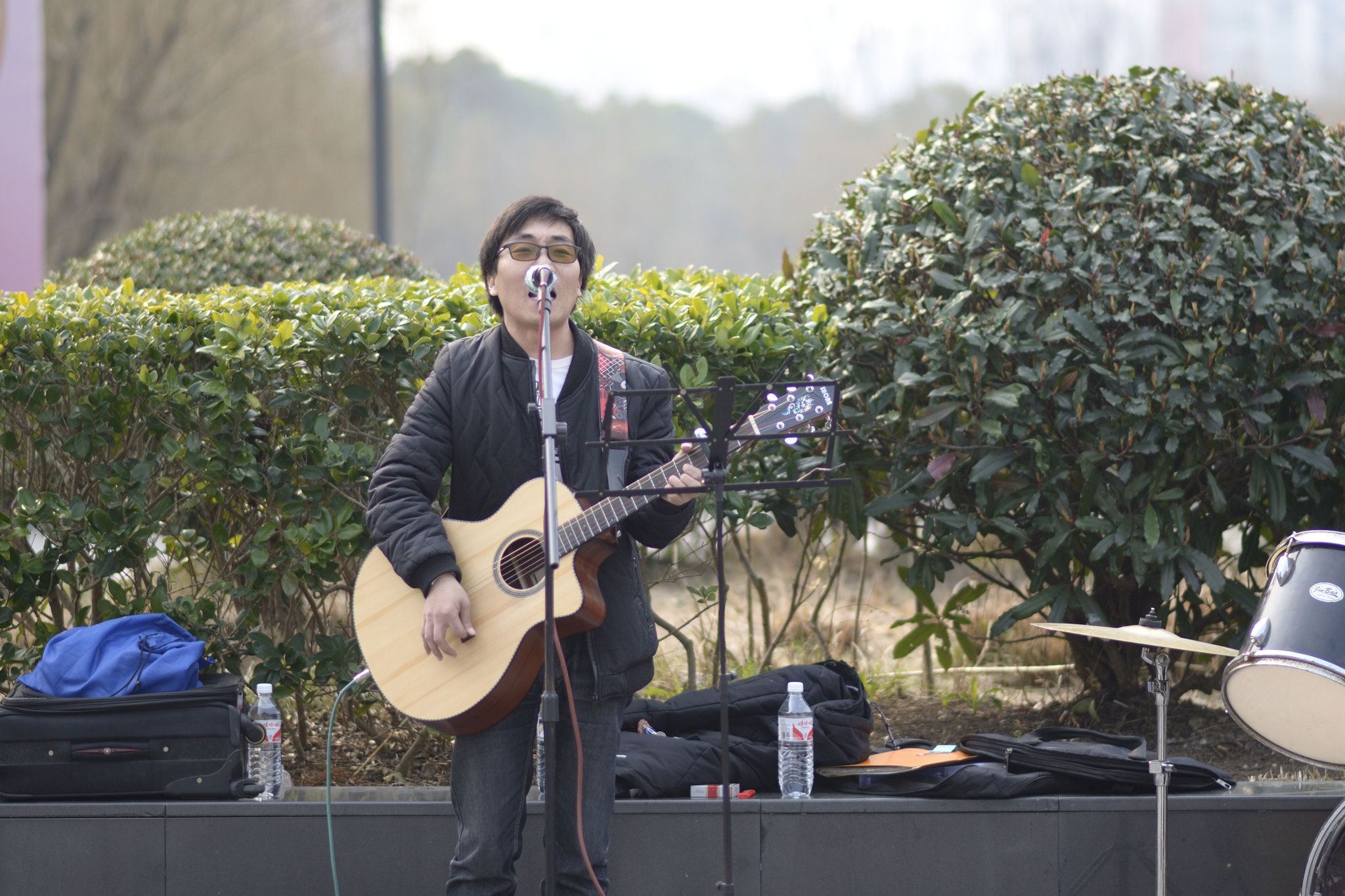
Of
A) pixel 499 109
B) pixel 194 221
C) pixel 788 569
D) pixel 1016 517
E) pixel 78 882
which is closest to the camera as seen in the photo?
pixel 78 882

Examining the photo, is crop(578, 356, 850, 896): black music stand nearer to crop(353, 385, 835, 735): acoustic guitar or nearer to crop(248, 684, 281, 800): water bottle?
crop(353, 385, 835, 735): acoustic guitar

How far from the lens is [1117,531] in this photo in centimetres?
404

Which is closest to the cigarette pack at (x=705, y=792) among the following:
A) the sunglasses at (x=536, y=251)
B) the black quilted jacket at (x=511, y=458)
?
the black quilted jacket at (x=511, y=458)

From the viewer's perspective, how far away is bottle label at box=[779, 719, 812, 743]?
363 cm

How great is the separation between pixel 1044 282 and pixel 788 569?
3343mm

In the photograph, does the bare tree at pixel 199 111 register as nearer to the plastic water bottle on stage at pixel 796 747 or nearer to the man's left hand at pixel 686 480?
the plastic water bottle on stage at pixel 796 747

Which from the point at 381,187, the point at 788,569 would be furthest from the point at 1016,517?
the point at 381,187

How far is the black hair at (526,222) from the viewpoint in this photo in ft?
9.91

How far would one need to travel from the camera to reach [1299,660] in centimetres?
295

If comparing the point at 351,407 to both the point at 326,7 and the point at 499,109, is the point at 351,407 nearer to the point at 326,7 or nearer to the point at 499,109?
the point at 499,109

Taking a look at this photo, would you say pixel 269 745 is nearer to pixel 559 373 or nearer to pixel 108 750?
pixel 108 750

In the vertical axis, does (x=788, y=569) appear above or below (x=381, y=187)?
below


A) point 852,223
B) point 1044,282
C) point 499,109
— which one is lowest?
point 1044,282

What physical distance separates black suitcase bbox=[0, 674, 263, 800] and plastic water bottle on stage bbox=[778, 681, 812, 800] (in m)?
1.61
